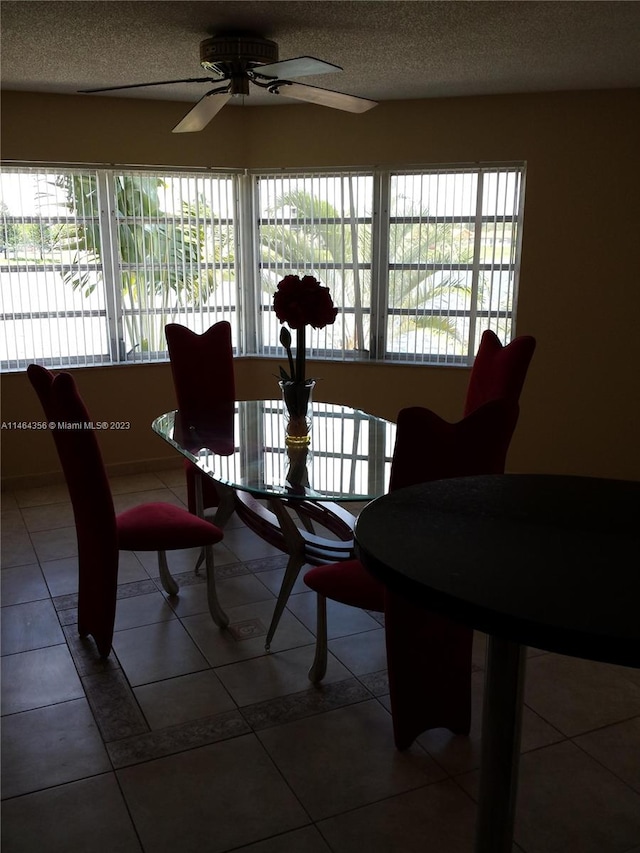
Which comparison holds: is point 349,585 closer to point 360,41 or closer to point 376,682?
point 376,682

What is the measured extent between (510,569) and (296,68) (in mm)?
2134

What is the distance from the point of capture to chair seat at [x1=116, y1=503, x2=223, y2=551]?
2.70 meters

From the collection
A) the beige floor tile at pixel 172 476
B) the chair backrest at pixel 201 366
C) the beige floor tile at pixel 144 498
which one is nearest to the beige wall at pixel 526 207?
the beige floor tile at pixel 172 476

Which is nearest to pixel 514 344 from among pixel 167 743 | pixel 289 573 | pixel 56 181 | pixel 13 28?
pixel 289 573

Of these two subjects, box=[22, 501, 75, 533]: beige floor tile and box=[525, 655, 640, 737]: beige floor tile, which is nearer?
box=[525, 655, 640, 737]: beige floor tile

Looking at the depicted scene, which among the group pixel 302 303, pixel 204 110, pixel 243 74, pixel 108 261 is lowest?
pixel 302 303

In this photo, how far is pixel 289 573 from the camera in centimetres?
272

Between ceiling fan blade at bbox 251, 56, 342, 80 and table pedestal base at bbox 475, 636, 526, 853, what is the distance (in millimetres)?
2001

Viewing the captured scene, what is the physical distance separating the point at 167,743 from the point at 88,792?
0.90 ft

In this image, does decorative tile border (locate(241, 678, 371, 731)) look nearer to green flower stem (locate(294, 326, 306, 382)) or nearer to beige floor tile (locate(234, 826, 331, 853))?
beige floor tile (locate(234, 826, 331, 853))

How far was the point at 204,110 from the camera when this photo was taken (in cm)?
299

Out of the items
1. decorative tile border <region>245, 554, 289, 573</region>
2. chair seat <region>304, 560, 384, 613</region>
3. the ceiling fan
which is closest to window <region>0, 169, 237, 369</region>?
the ceiling fan

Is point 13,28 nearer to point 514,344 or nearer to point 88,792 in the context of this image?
point 514,344

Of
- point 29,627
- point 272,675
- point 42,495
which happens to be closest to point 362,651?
point 272,675
